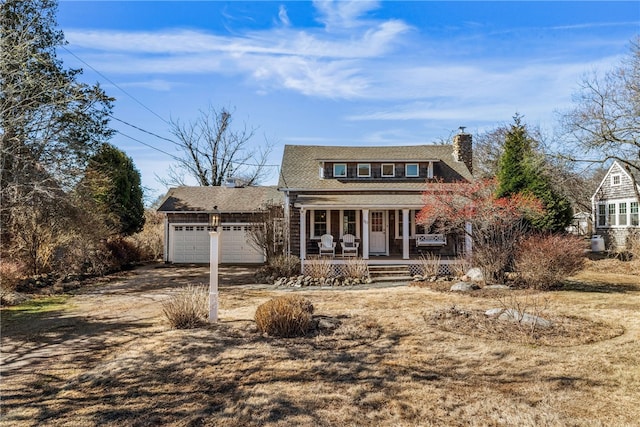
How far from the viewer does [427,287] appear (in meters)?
12.7

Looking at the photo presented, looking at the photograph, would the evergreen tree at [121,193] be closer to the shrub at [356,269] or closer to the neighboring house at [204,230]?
the neighboring house at [204,230]

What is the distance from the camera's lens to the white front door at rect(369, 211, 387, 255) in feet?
59.0

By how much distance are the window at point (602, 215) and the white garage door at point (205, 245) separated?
70.8 ft

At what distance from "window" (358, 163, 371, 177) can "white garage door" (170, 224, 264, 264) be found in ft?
22.7

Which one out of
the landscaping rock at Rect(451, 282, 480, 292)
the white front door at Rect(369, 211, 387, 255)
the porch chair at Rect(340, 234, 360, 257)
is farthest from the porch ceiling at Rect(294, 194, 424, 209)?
the landscaping rock at Rect(451, 282, 480, 292)

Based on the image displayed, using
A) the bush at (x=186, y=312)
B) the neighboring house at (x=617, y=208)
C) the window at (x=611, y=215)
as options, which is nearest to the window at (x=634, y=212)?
the neighboring house at (x=617, y=208)

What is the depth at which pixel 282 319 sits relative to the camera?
→ 7168 mm

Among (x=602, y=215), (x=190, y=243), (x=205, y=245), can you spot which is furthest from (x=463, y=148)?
(x=190, y=243)

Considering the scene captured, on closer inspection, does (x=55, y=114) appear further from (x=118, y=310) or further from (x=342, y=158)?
(x=342, y=158)

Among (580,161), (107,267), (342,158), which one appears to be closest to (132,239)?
(107,267)

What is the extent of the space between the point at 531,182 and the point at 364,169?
780 cm

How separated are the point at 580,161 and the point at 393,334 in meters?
17.8

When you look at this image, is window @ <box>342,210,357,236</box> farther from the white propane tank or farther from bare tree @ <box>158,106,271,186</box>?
bare tree @ <box>158,106,271,186</box>

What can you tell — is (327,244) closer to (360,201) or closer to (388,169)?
(360,201)
